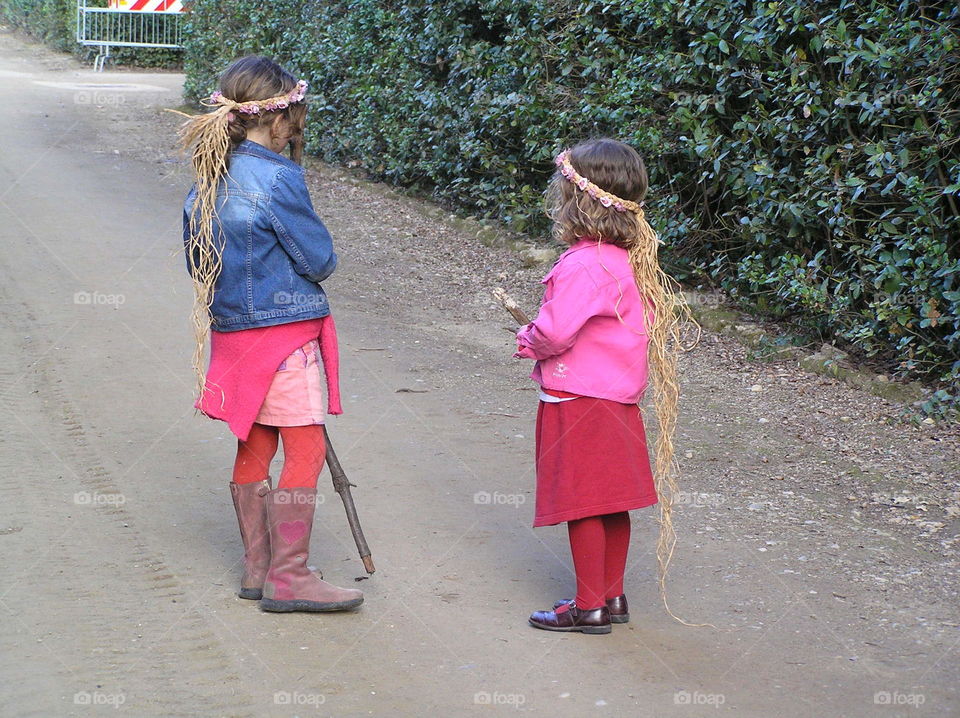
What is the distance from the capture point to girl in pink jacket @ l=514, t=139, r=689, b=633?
354cm

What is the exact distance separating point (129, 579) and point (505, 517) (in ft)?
5.20

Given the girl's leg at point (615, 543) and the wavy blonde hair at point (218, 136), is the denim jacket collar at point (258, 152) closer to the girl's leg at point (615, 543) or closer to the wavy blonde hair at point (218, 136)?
the wavy blonde hair at point (218, 136)

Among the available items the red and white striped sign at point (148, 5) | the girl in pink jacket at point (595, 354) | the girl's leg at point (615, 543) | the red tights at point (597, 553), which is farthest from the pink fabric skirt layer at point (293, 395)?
the red and white striped sign at point (148, 5)

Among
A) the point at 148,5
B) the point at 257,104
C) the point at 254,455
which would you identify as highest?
the point at 148,5

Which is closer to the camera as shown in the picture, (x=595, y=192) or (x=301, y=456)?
(x=595, y=192)

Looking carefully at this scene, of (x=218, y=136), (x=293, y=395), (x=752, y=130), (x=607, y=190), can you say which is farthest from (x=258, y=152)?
(x=752, y=130)

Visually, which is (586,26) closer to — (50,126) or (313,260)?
(313,260)

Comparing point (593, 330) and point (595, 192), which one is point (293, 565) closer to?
point (593, 330)

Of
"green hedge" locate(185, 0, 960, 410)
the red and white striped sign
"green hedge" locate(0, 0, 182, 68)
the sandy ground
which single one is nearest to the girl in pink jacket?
the sandy ground

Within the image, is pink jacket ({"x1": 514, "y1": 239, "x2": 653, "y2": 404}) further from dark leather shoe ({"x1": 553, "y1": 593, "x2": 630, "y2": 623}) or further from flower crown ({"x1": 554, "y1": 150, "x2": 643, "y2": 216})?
dark leather shoe ({"x1": 553, "y1": 593, "x2": 630, "y2": 623})

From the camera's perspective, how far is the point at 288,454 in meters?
3.71

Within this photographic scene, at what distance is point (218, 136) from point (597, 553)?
1832mm

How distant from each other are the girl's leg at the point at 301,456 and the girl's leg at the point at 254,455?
0.08 meters

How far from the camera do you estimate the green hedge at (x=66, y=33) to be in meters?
21.9
